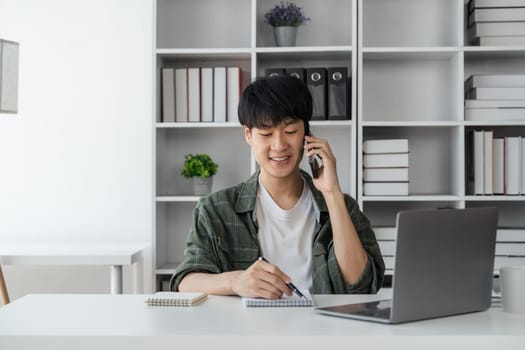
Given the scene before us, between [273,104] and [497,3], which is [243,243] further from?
[497,3]

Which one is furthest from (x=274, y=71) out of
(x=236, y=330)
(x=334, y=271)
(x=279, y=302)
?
(x=236, y=330)

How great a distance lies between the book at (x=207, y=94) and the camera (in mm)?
3496

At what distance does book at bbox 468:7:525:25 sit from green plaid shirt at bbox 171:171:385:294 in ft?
5.29

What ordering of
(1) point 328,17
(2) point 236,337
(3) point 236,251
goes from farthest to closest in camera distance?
(1) point 328,17 < (3) point 236,251 < (2) point 236,337

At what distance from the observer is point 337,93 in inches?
134

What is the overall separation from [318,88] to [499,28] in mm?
866

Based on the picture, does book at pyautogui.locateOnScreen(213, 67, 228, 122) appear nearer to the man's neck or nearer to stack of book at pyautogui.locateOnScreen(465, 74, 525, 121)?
stack of book at pyautogui.locateOnScreen(465, 74, 525, 121)

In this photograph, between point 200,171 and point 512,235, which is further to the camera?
point 200,171

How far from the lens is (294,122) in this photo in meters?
2.14

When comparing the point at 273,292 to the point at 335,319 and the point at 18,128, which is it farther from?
the point at 18,128

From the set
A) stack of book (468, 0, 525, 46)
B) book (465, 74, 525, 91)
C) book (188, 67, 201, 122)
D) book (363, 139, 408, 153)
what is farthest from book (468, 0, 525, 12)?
book (188, 67, 201, 122)

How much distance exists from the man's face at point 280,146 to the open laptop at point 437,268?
2.17 feet

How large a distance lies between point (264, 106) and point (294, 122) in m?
0.10

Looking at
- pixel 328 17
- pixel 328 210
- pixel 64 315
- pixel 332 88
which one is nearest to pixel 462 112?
pixel 332 88
